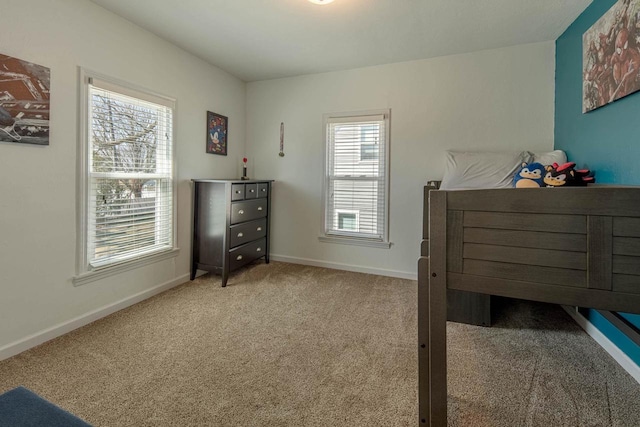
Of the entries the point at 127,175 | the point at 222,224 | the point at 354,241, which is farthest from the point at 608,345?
the point at 127,175

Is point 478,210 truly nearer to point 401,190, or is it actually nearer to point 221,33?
point 401,190

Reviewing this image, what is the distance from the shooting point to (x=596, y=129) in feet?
6.76

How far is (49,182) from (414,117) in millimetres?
3168

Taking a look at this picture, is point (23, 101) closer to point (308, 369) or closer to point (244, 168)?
point (244, 168)

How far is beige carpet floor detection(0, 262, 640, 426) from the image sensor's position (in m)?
1.37

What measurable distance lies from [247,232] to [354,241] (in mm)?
1236

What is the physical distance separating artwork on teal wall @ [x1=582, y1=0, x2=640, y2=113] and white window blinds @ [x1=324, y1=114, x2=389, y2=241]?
167 cm

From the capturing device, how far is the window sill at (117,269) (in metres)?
2.19

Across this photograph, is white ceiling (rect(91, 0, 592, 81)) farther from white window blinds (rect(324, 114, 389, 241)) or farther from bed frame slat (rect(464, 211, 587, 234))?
bed frame slat (rect(464, 211, 587, 234))

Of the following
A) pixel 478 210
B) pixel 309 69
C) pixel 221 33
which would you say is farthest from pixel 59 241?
pixel 309 69

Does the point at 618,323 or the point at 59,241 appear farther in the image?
the point at 59,241

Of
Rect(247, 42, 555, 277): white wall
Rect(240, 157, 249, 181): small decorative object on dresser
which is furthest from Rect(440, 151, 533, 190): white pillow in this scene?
Rect(240, 157, 249, 181): small decorative object on dresser

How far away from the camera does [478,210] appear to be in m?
1.06

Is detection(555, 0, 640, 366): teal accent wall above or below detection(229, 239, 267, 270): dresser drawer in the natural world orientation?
above
